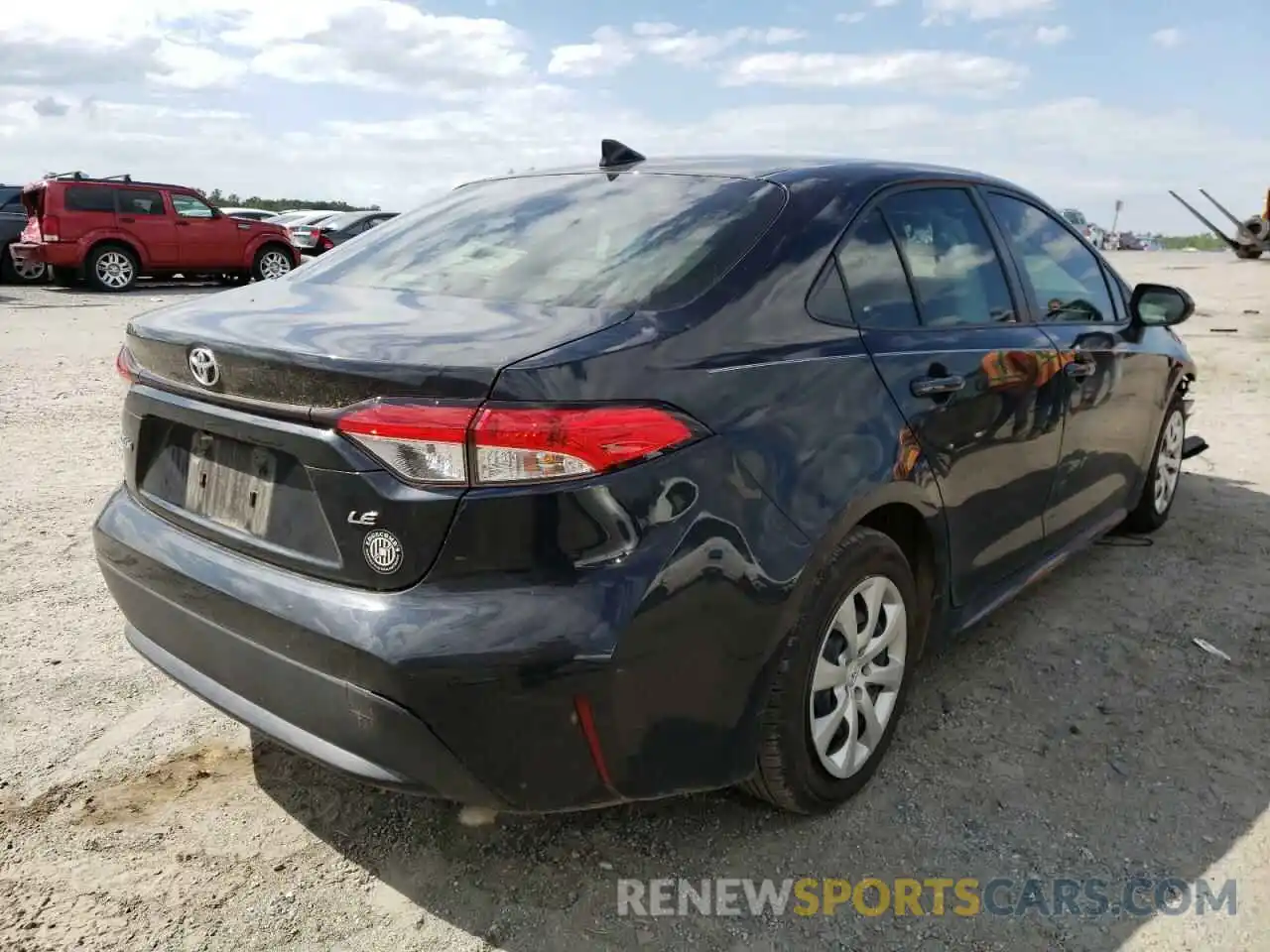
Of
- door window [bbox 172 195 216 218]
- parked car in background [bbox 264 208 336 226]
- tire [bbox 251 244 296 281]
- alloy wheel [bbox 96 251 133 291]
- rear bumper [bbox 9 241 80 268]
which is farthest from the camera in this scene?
parked car in background [bbox 264 208 336 226]

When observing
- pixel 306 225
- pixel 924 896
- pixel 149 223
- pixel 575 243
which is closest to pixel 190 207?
pixel 149 223

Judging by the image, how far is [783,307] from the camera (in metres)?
2.36

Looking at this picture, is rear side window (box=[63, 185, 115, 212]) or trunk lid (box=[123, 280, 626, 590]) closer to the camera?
trunk lid (box=[123, 280, 626, 590])

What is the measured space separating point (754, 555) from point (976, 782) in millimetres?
1161

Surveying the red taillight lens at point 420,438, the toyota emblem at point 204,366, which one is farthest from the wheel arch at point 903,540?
the toyota emblem at point 204,366

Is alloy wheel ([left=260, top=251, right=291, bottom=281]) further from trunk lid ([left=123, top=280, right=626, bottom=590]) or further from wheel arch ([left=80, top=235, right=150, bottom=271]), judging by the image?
trunk lid ([left=123, top=280, right=626, bottom=590])

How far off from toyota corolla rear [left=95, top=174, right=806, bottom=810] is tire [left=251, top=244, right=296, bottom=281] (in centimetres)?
1655

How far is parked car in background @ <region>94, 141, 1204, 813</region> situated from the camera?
74.9 inches

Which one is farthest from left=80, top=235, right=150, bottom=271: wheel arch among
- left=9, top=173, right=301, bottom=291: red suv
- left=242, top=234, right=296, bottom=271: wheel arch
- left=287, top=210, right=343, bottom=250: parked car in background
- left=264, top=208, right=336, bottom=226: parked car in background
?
left=264, top=208, right=336, bottom=226: parked car in background

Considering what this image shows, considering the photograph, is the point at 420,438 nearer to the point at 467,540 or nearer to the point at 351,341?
the point at 467,540

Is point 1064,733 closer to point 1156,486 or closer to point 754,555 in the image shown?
point 754,555

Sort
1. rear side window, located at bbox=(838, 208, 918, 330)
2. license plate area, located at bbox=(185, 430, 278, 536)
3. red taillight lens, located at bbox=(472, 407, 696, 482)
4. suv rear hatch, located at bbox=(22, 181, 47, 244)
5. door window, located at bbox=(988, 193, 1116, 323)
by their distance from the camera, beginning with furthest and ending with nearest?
suv rear hatch, located at bbox=(22, 181, 47, 244) → door window, located at bbox=(988, 193, 1116, 323) → rear side window, located at bbox=(838, 208, 918, 330) → license plate area, located at bbox=(185, 430, 278, 536) → red taillight lens, located at bbox=(472, 407, 696, 482)

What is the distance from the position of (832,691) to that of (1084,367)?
1.82m

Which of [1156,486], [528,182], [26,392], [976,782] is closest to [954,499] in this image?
[976,782]
